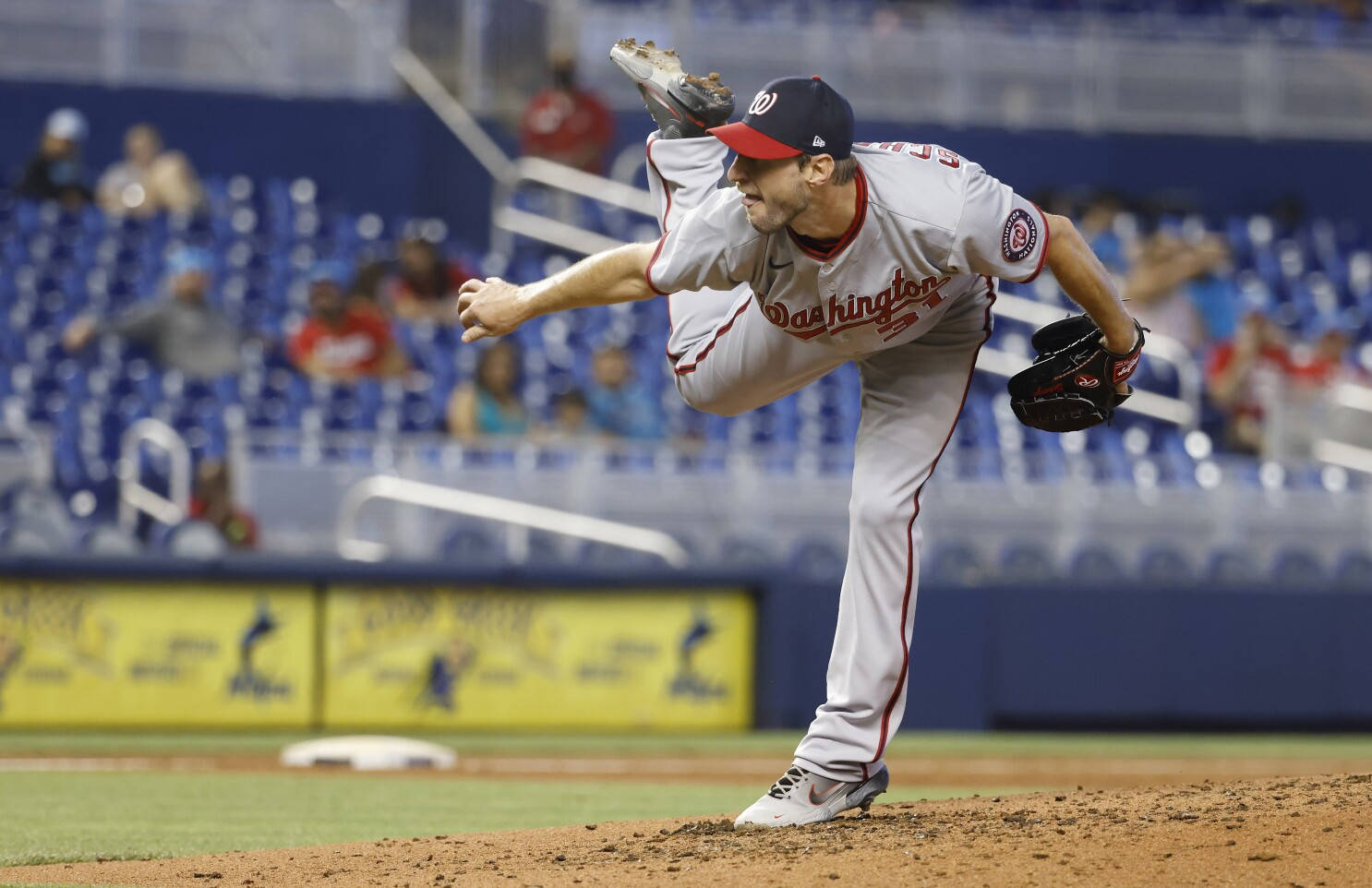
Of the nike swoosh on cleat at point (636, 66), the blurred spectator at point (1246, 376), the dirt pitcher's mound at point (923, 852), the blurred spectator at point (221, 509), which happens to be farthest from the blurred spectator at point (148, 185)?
the dirt pitcher's mound at point (923, 852)

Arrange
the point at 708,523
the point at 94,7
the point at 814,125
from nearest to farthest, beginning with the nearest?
1. the point at 814,125
2. the point at 708,523
3. the point at 94,7

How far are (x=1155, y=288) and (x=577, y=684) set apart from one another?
19.9 feet

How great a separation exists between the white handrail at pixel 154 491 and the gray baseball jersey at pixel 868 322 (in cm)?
563

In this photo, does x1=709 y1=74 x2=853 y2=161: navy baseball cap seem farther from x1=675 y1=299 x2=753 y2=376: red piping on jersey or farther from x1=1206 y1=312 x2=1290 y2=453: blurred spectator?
x1=1206 y1=312 x2=1290 y2=453: blurred spectator

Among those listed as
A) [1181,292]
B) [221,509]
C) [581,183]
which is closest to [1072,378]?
[221,509]

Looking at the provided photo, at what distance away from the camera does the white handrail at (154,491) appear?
9.89 m

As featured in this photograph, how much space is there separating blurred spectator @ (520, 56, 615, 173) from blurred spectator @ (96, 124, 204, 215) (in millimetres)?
2847

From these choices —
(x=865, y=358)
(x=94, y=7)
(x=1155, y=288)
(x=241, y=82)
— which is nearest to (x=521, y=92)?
(x=241, y=82)

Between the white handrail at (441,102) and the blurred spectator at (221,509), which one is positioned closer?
the blurred spectator at (221,509)

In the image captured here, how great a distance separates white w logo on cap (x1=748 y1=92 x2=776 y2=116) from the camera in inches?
159

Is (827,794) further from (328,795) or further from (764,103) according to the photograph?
(328,795)

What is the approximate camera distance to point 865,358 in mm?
4680

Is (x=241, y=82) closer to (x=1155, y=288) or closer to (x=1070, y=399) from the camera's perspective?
(x=1155, y=288)

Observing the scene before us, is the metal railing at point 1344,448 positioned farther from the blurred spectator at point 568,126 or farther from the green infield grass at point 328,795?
the blurred spectator at point 568,126
